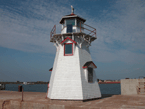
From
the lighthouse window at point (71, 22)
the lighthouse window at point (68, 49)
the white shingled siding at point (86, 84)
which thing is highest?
the lighthouse window at point (71, 22)

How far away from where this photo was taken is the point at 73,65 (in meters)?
15.1

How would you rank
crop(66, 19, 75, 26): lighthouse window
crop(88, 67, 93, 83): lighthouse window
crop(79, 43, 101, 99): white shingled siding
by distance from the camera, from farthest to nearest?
crop(66, 19, 75, 26): lighthouse window, crop(88, 67, 93, 83): lighthouse window, crop(79, 43, 101, 99): white shingled siding

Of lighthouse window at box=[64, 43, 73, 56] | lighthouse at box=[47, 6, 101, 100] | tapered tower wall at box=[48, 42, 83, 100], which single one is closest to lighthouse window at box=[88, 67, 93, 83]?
lighthouse at box=[47, 6, 101, 100]

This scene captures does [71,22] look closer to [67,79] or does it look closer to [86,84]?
[67,79]

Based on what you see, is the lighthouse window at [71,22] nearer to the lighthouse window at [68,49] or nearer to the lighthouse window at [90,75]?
the lighthouse window at [68,49]

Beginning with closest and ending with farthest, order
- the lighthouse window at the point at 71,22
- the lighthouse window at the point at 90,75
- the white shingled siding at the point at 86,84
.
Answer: the white shingled siding at the point at 86,84
the lighthouse window at the point at 90,75
the lighthouse window at the point at 71,22

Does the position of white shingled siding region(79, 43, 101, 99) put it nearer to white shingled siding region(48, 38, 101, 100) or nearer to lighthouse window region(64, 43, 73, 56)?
white shingled siding region(48, 38, 101, 100)

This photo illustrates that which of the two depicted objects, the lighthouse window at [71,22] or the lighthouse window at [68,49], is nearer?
the lighthouse window at [68,49]

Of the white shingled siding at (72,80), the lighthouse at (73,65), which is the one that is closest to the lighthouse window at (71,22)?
the lighthouse at (73,65)

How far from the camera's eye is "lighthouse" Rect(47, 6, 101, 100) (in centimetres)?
1425

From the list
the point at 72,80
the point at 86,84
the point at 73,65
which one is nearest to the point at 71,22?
the point at 73,65

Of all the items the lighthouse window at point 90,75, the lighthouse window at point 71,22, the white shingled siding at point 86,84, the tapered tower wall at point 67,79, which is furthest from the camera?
the lighthouse window at point 71,22

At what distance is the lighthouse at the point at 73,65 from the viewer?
14250 millimetres

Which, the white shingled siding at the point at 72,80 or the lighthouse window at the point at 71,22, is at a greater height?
the lighthouse window at the point at 71,22
